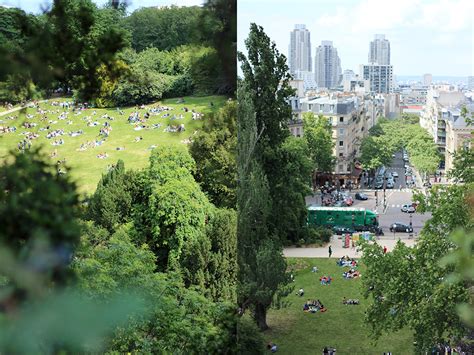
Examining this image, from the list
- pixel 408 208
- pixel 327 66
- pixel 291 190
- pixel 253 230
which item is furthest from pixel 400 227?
pixel 327 66

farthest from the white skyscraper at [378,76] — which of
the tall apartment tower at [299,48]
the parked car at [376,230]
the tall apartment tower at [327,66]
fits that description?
the parked car at [376,230]

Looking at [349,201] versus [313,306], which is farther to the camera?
A: [349,201]

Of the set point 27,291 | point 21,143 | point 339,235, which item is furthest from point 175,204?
point 339,235

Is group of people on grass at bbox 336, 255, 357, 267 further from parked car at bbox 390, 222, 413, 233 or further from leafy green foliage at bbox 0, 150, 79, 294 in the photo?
leafy green foliage at bbox 0, 150, 79, 294

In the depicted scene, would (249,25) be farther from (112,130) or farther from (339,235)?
(112,130)

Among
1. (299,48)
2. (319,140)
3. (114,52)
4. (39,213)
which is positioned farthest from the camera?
(319,140)

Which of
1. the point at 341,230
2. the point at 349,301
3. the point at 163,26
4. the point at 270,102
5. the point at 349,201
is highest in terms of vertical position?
the point at 163,26

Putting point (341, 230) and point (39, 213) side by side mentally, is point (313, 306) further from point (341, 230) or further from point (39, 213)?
point (39, 213)
